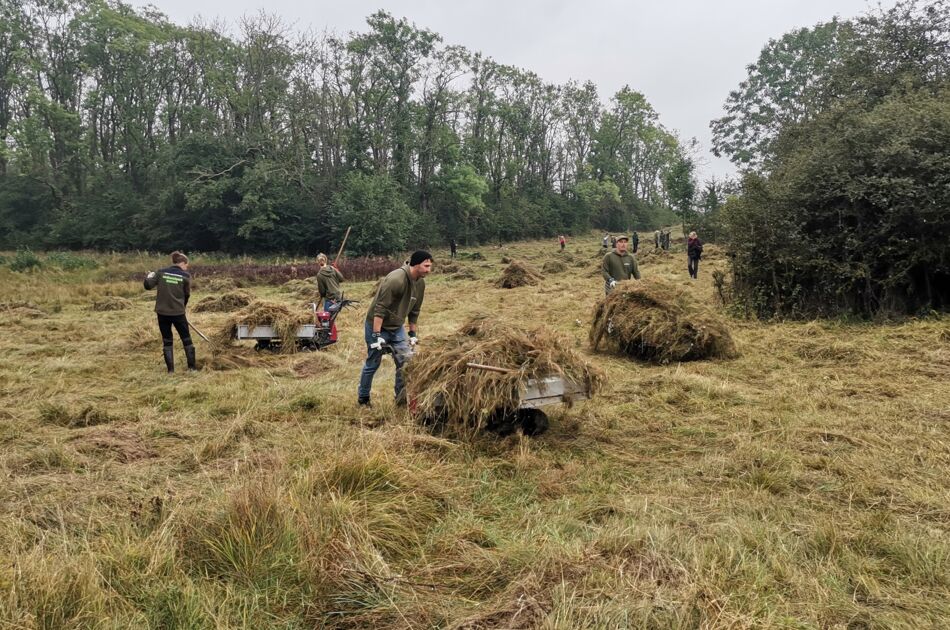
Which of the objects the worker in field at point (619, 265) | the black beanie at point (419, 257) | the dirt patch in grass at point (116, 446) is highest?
the black beanie at point (419, 257)

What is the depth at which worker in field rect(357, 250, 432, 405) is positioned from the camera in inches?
208

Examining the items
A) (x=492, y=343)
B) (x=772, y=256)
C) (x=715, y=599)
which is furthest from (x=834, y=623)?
(x=772, y=256)

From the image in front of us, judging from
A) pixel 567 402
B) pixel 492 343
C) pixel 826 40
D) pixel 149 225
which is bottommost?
pixel 567 402

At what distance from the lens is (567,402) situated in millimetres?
4480

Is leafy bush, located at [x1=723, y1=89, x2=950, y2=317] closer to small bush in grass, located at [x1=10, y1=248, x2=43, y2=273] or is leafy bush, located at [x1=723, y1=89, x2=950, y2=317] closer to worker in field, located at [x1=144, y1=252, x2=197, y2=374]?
worker in field, located at [x1=144, y1=252, x2=197, y2=374]

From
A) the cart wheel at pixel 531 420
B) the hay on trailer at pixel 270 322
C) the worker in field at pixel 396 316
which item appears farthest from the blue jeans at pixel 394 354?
the hay on trailer at pixel 270 322

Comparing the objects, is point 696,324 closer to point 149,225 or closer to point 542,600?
point 542,600

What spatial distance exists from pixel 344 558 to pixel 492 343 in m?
2.29

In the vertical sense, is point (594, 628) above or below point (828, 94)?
below

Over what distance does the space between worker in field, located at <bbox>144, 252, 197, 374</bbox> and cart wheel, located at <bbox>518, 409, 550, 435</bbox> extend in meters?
5.50

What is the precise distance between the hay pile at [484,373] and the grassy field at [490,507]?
28 cm

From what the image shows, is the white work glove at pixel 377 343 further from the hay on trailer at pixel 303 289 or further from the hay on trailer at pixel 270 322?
the hay on trailer at pixel 303 289

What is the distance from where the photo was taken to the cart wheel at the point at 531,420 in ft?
15.6

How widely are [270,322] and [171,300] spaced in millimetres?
1662
